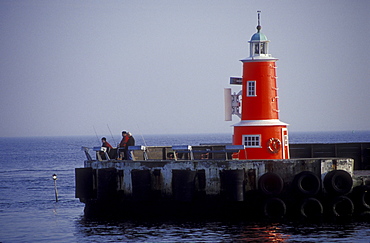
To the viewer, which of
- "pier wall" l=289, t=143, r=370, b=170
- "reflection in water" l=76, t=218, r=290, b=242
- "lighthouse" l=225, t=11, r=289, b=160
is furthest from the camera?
"pier wall" l=289, t=143, r=370, b=170

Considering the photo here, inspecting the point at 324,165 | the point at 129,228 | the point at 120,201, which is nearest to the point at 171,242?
the point at 129,228

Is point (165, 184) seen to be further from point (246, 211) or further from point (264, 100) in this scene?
point (264, 100)

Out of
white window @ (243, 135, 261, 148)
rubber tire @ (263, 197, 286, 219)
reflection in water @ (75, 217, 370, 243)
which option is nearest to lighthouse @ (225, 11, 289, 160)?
white window @ (243, 135, 261, 148)

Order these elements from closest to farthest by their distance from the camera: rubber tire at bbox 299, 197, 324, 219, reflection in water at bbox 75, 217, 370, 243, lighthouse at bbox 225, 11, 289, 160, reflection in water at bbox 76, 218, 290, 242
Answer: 1. reflection in water at bbox 75, 217, 370, 243
2. reflection in water at bbox 76, 218, 290, 242
3. rubber tire at bbox 299, 197, 324, 219
4. lighthouse at bbox 225, 11, 289, 160

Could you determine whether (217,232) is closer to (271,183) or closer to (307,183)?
(271,183)

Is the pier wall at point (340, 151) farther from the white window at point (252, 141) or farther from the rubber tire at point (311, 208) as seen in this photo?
the rubber tire at point (311, 208)

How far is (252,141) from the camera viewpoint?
1208 inches

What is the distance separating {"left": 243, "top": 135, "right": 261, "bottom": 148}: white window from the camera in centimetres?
3059

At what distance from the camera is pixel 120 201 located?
→ 29.6 m

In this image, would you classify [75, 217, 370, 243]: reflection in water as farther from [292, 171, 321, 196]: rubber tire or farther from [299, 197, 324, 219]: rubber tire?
[292, 171, 321, 196]: rubber tire

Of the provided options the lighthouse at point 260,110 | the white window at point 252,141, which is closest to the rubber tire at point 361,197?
the lighthouse at point 260,110

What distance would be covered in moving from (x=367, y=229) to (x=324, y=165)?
345 centimetres

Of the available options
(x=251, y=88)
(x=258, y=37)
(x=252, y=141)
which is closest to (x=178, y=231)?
(x=252, y=141)

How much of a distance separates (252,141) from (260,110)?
4.68 feet
